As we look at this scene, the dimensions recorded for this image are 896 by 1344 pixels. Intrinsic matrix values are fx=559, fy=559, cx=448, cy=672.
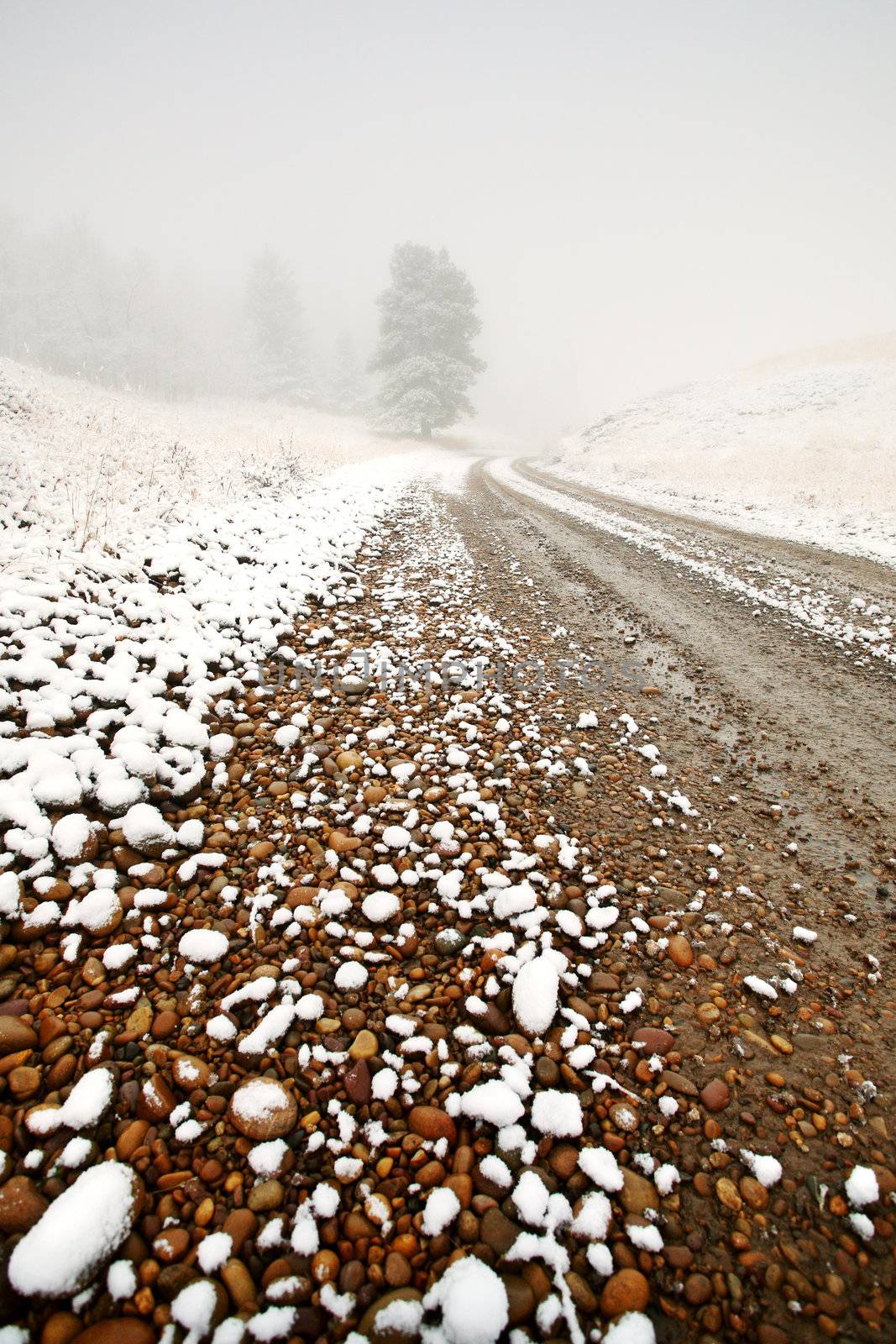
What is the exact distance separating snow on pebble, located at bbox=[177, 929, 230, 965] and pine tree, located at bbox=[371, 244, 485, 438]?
39471 mm

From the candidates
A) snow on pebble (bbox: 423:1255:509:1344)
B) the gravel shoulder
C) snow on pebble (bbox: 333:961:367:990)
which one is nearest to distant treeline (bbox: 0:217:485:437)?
the gravel shoulder

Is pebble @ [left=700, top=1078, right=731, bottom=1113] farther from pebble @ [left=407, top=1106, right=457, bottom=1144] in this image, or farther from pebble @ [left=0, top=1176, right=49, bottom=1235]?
pebble @ [left=0, top=1176, right=49, bottom=1235]

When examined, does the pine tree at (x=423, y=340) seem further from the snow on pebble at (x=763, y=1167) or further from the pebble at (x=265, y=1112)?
the snow on pebble at (x=763, y=1167)

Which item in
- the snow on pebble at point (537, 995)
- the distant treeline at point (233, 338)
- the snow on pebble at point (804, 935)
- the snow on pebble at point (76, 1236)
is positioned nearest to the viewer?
the snow on pebble at point (76, 1236)

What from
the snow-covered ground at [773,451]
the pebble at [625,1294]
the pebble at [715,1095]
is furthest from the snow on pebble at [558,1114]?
the snow-covered ground at [773,451]

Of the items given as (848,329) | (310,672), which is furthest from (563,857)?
(848,329)

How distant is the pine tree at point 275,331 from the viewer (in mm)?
49844

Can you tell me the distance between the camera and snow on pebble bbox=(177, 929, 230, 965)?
2479 mm

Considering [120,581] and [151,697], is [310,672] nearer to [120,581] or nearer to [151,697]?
[151,697]

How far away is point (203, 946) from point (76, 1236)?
38.8 inches

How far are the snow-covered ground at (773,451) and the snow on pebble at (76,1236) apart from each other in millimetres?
11992

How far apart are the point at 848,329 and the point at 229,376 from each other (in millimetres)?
128293

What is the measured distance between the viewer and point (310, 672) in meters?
4.97

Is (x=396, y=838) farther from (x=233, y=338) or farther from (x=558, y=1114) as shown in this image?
(x=233, y=338)
